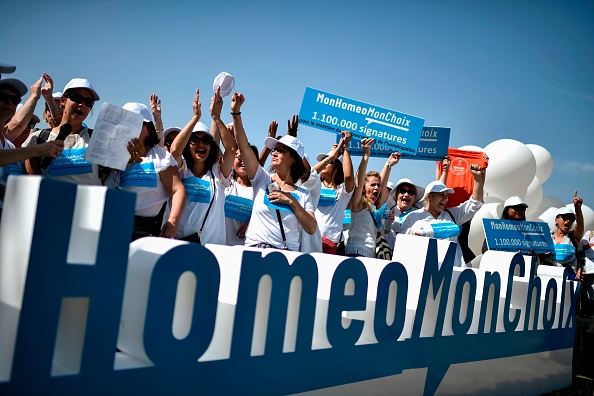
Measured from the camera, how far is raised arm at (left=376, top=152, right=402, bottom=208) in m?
5.97

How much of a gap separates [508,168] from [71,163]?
6469mm

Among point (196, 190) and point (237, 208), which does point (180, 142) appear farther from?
point (237, 208)

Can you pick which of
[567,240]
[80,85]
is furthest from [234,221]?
[567,240]

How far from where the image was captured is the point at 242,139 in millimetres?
4320

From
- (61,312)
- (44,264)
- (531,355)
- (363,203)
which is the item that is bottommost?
(531,355)

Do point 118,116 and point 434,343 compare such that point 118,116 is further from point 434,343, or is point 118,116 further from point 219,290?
point 434,343

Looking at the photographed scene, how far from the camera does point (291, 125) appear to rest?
589cm

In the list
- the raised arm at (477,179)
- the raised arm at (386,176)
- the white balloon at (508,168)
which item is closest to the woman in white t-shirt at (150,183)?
the raised arm at (386,176)

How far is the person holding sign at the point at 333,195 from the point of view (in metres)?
→ 5.35

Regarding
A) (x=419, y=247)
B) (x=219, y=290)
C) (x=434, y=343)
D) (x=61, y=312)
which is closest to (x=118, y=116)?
(x=219, y=290)

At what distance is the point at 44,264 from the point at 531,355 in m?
4.61

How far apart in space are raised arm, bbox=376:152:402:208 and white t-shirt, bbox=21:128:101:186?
309 centimetres

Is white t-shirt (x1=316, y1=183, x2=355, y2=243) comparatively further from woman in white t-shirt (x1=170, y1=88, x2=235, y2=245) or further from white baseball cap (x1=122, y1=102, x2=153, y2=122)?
white baseball cap (x1=122, y1=102, x2=153, y2=122)

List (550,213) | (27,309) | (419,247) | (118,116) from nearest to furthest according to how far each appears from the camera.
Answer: (27,309) → (118,116) → (419,247) → (550,213)
